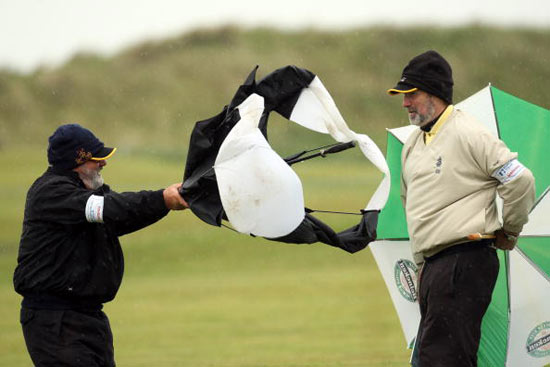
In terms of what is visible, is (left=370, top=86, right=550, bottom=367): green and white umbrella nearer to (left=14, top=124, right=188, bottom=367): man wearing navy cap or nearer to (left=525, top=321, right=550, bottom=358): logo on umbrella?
(left=525, top=321, right=550, bottom=358): logo on umbrella

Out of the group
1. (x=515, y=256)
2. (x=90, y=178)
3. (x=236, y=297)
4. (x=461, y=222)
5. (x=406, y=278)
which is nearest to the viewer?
(x=461, y=222)

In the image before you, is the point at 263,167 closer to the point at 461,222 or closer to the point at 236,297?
the point at 461,222

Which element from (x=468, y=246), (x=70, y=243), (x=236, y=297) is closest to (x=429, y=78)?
(x=468, y=246)

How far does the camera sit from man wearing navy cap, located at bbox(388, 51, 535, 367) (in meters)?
5.73

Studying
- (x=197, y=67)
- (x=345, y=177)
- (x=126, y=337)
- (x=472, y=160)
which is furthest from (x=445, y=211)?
(x=197, y=67)

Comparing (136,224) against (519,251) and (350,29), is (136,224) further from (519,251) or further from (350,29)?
(350,29)

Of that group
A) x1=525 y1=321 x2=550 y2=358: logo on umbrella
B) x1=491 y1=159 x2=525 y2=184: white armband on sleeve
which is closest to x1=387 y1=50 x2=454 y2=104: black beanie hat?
x1=491 y1=159 x2=525 y2=184: white armband on sleeve

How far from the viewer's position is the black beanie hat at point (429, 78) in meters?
6.02

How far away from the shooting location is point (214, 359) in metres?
11.1

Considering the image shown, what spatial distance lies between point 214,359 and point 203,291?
924 cm

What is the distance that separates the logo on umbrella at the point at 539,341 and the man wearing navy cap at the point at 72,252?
95.2 inches

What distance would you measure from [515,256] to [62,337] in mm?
2813

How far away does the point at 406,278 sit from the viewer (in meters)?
6.86

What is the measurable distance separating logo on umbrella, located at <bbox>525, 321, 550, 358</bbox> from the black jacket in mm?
2491
